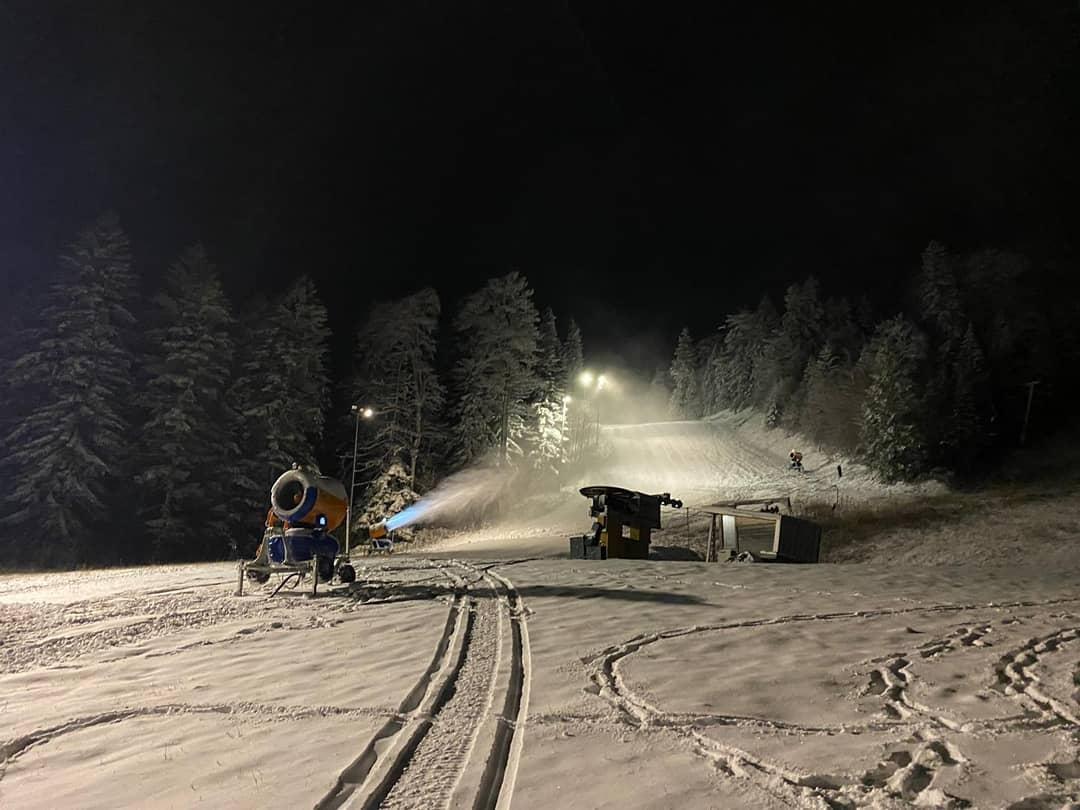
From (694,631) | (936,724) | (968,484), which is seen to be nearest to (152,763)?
(936,724)

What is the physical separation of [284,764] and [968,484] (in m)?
40.8

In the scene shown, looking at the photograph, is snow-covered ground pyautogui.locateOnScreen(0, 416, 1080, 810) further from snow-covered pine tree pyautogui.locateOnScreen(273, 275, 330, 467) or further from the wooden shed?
snow-covered pine tree pyautogui.locateOnScreen(273, 275, 330, 467)

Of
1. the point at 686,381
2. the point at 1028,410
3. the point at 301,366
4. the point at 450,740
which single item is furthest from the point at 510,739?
the point at 686,381

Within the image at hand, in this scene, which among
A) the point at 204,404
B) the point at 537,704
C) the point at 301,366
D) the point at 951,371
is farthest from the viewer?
the point at 951,371

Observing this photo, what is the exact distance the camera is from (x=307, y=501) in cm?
1218

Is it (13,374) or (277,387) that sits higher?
(277,387)

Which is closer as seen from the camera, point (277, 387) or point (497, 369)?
point (277, 387)

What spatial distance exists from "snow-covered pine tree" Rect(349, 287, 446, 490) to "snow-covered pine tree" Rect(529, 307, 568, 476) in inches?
291

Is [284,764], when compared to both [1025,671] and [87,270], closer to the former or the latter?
[1025,671]

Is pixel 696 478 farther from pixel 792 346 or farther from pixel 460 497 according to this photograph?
pixel 792 346

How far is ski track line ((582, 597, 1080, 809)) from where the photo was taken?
3.54m

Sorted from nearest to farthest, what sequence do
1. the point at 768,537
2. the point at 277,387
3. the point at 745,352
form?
the point at 768,537, the point at 277,387, the point at 745,352

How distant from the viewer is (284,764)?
13.1ft

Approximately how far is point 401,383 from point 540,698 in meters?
36.6
